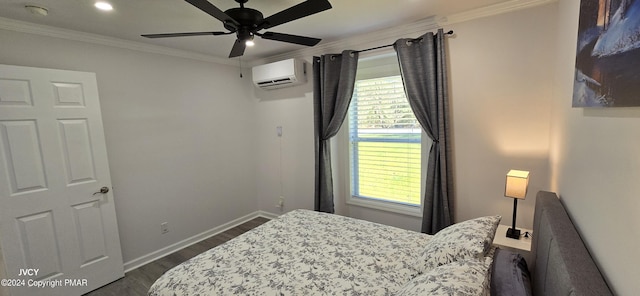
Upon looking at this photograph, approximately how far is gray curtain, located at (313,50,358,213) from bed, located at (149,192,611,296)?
1107mm

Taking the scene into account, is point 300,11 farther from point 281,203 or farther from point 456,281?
point 281,203

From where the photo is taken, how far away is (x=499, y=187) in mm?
2262

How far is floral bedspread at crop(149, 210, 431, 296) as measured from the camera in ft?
4.56

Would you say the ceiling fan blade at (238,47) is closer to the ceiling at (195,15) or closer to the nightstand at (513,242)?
the ceiling at (195,15)

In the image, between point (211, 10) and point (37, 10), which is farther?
point (37, 10)

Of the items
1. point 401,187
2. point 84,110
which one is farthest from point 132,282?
point 401,187

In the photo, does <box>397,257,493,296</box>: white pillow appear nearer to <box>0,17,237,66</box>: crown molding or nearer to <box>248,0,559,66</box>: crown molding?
<box>248,0,559,66</box>: crown molding

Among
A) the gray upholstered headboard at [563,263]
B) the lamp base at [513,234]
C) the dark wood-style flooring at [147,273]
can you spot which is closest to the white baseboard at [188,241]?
the dark wood-style flooring at [147,273]

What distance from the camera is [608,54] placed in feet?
2.73

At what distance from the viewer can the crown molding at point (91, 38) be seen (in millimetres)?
2075

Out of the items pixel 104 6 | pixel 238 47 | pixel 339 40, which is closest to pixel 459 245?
pixel 238 47

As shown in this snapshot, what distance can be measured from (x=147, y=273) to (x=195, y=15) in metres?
2.63

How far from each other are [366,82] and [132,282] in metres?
3.28

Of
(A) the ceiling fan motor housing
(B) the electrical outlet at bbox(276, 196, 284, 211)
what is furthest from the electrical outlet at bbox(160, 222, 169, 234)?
(A) the ceiling fan motor housing
